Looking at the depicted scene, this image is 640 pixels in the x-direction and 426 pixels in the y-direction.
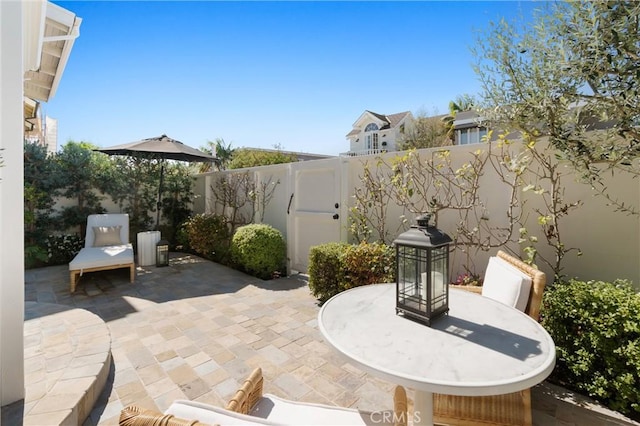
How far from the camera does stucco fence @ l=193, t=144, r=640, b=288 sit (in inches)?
120

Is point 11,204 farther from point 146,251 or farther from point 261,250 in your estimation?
point 146,251

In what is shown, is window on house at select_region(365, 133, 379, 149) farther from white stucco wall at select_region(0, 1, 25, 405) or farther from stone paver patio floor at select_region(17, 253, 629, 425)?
white stucco wall at select_region(0, 1, 25, 405)

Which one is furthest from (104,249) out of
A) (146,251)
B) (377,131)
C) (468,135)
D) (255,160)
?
(377,131)

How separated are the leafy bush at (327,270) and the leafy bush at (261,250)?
1603 mm

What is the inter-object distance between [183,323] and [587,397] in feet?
14.2

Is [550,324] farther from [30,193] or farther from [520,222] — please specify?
[30,193]

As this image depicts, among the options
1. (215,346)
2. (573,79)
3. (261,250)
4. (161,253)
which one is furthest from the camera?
(161,253)

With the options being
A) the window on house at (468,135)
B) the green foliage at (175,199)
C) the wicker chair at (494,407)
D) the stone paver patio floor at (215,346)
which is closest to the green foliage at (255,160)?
the green foliage at (175,199)

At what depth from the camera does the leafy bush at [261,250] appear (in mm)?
6066

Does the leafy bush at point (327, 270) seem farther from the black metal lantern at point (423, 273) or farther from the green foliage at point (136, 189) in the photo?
the green foliage at point (136, 189)

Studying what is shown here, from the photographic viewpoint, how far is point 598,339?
2.31 metres

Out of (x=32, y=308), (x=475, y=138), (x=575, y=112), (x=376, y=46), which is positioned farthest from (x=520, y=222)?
(x=475, y=138)

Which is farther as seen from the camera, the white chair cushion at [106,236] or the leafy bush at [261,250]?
the white chair cushion at [106,236]

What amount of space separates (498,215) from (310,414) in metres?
3.46
